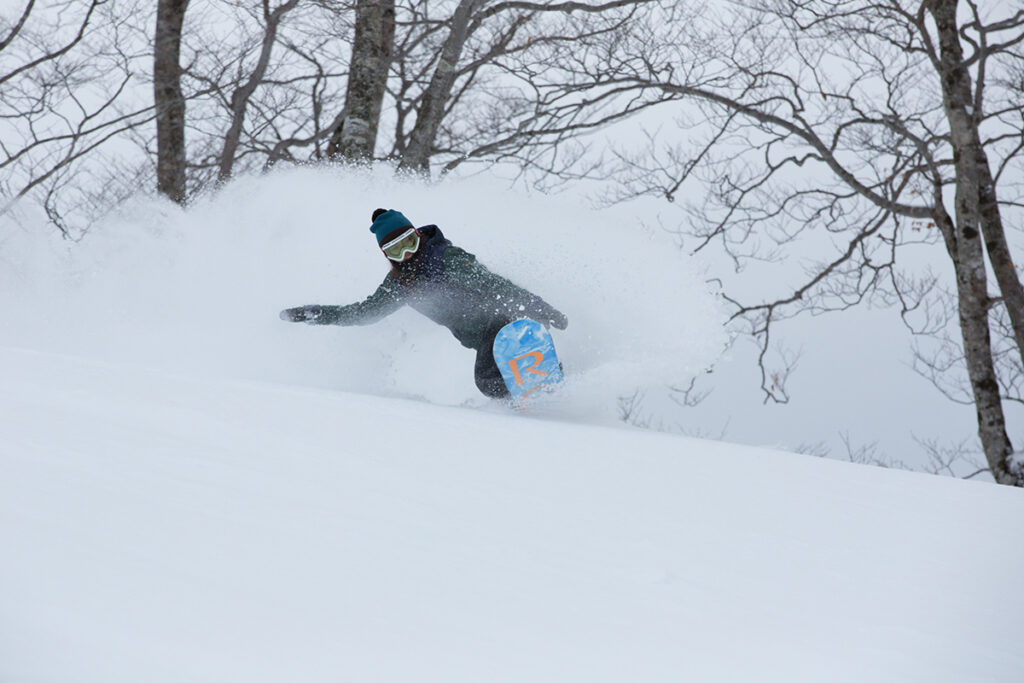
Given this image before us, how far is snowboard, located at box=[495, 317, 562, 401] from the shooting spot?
4.16 m

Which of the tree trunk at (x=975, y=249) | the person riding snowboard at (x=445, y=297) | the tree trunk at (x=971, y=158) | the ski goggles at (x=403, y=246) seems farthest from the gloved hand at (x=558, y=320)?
the tree trunk at (x=971, y=158)

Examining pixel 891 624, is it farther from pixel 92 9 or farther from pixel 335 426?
pixel 92 9

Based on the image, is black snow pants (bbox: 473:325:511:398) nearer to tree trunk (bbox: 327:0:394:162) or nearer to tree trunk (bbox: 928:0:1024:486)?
tree trunk (bbox: 327:0:394:162)

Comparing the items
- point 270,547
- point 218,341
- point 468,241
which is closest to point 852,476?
point 270,547

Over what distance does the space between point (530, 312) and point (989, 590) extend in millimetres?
2871

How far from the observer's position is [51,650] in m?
1.06

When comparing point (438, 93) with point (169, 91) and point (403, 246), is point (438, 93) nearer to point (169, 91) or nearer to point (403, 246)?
point (169, 91)

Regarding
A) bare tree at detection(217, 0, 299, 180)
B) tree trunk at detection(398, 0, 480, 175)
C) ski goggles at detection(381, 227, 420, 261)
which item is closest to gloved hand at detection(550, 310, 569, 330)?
ski goggles at detection(381, 227, 420, 261)

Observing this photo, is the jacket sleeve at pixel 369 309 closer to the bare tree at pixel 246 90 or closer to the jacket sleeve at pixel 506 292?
the jacket sleeve at pixel 506 292

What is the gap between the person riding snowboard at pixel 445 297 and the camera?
431 centimetres

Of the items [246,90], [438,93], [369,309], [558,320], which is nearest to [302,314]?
[369,309]

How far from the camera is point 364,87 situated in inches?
303

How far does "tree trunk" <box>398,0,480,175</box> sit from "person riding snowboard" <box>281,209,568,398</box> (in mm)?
3377

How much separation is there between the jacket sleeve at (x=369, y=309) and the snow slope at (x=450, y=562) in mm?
1908
